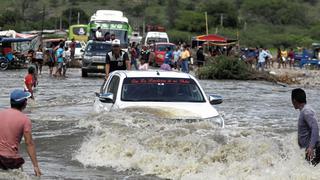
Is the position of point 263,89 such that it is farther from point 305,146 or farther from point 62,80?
point 305,146

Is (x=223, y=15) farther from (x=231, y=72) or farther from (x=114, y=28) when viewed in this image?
(x=231, y=72)

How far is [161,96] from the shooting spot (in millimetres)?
11867

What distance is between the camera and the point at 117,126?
11352 mm

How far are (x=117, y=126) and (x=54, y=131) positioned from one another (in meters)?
3.05

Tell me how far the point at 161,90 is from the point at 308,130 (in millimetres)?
4367

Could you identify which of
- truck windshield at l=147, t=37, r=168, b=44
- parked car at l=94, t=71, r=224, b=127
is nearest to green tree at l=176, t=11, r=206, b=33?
truck windshield at l=147, t=37, r=168, b=44

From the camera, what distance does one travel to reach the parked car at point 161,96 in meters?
11.3

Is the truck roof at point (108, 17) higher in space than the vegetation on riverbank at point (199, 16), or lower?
higher

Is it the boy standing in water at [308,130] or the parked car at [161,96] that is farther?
the parked car at [161,96]

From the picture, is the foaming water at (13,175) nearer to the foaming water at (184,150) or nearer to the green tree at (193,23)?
the foaming water at (184,150)

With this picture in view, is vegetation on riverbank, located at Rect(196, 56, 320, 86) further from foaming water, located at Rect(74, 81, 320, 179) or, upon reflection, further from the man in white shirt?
foaming water, located at Rect(74, 81, 320, 179)

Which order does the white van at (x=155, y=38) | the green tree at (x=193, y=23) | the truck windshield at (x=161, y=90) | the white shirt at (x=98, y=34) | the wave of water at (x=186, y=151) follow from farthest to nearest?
the green tree at (x=193, y=23) < the white van at (x=155, y=38) < the white shirt at (x=98, y=34) < the truck windshield at (x=161, y=90) < the wave of water at (x=186, y=151)

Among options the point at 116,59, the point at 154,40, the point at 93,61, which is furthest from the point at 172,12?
the point at 116,59

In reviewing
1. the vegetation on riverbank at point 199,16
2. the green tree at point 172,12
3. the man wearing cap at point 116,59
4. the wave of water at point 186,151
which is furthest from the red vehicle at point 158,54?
the green tree at point 172,12
